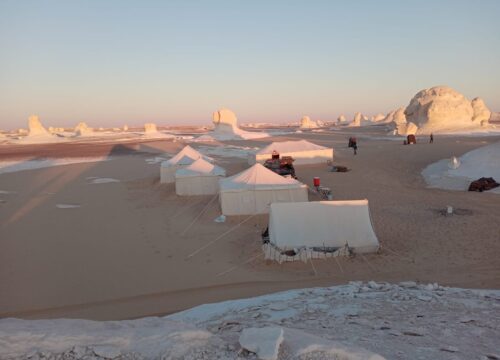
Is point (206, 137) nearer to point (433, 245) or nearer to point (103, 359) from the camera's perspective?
point (433, 245)

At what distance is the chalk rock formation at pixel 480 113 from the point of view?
2482 inches

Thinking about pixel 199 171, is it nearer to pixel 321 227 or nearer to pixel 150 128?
pixel 321 227

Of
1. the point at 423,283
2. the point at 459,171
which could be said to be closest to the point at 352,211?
the point at 423,283

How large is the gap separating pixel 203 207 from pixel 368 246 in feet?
27.5

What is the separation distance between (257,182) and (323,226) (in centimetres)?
492

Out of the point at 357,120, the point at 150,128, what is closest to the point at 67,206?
the point at 150,128

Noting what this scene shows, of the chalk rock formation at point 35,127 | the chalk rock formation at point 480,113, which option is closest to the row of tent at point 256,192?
the chalk rock formation at point 480,113

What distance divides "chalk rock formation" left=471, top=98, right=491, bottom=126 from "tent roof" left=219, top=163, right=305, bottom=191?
5595 cm

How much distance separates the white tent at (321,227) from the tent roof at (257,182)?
390 cm

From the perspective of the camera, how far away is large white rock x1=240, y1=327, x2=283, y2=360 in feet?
13.9

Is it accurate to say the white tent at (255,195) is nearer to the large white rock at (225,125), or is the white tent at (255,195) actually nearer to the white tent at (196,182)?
the white tent at (196,182)

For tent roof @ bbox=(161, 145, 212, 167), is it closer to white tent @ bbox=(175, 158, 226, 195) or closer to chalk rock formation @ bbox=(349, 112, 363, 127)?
white tent @ bbox=(175, 158, 226, 195)

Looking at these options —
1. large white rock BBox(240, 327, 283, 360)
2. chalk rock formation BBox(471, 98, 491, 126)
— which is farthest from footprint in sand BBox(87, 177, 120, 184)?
chalk rock formation BBox(471, 98, 491, 126)

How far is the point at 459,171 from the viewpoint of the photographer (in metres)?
23.2
